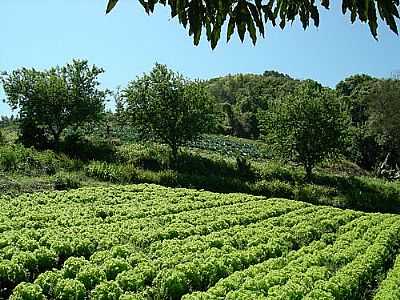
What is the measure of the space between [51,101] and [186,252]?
24.4m

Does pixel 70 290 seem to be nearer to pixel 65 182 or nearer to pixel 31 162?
pixel 65 182

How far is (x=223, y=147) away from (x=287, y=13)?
4420 centimetres

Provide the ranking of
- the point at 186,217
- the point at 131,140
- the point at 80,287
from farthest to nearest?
the point at 131,140
the point at 186,217
the point at 80,287

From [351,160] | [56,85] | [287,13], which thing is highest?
[56,85]

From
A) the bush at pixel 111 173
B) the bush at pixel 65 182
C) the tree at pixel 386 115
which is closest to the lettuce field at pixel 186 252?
the bush at pixel 65 182

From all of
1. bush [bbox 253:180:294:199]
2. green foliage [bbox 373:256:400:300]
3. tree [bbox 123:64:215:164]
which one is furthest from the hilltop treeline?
green foliage [bbox 373:256:400:300]

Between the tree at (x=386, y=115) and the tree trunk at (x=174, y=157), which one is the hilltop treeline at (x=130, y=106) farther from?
the tree at (x=386, y=115)

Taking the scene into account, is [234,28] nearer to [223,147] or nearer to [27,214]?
[27,214]

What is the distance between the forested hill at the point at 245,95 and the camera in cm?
6806

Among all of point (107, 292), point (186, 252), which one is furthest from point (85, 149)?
point (107, 292)

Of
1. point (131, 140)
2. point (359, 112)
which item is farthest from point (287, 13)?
point (359, 112)

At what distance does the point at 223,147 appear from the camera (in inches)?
1859

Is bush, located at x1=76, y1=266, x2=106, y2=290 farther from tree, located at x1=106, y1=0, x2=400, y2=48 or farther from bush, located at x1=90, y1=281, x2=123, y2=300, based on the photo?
tree, located at x1=106, y1=0, x2=400, y2=48

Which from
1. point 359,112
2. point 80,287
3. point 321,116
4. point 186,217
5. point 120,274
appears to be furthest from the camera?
point 359,112
